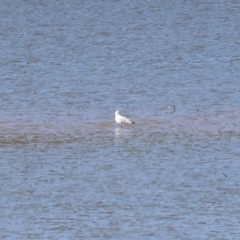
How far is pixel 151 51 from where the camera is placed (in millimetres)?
15258

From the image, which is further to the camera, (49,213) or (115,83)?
(115,83)

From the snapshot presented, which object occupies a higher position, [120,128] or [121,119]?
[121,119]

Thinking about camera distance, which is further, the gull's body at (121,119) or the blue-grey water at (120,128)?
the gull's body at (121,119)

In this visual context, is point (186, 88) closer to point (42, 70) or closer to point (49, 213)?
point (42, 70)

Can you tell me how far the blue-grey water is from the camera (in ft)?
27.7

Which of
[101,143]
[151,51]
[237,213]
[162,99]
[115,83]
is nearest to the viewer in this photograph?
[237,213]

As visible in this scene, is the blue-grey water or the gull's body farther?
the gull's body

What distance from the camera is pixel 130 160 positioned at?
32.9 ft

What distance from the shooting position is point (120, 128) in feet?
36.3

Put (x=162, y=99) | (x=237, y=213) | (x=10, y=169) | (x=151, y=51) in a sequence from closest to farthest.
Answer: (x=237, y=213)
(x=10, y=169)
(x=162, y=99)
(x=151, y=51)

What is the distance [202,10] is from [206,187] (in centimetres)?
982

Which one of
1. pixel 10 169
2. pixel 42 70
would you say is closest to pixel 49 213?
pixel 10 169

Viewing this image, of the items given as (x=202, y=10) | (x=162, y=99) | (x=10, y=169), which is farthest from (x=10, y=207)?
(x=202, y=10)

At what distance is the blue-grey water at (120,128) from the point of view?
8.45 meters
